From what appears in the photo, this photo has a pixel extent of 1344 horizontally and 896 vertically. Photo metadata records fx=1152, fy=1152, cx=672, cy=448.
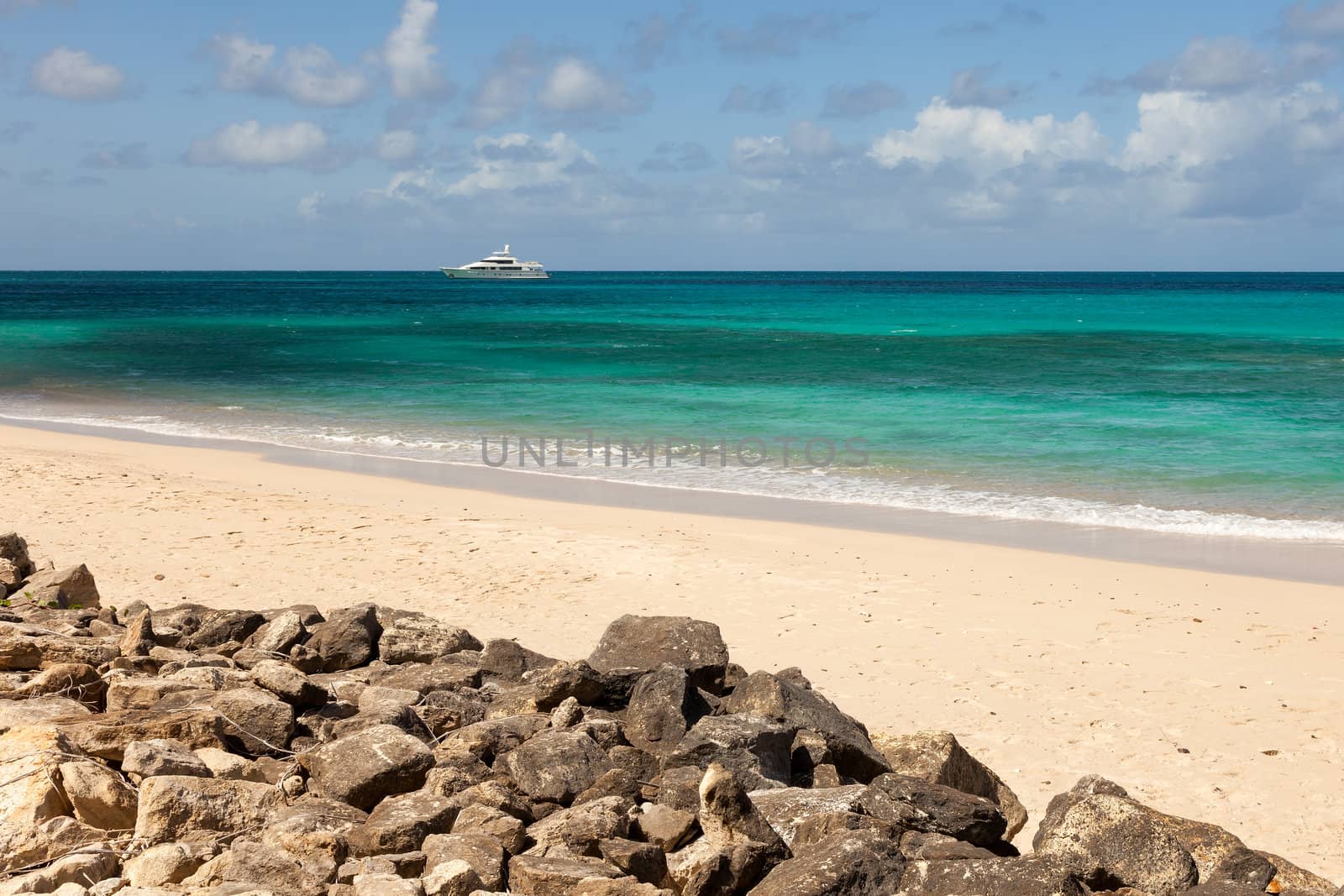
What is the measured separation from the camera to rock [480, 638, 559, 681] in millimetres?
6285

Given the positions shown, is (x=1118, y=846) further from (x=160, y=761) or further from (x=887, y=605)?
(x=887, y=605)

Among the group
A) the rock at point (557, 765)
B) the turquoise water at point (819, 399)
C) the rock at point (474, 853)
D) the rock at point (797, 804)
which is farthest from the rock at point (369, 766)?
the turquoise water at point (819, 399)

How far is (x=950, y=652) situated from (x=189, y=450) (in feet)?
45.3

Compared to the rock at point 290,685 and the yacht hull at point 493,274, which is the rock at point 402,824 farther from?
the yacht hull at point 493,274

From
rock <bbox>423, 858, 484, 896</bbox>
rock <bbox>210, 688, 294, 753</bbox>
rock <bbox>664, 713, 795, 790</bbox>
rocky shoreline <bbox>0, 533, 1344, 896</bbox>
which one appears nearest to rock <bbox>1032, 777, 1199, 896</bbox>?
rocky shoreline <bbox>0, 533, 1344, 896</bbox>

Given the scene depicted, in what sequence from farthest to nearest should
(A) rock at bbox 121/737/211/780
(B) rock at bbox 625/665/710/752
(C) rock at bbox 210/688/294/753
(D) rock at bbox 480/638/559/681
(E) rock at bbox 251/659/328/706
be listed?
(D) rock at bbox 480/638/559/681 < (E) rock at bbox 251/659/328/706 < (B) rock at bbox 625/665/710/752 < (C) rock at bbox 210/688/294/753 < (A) rock at bbox 121/737/211/780

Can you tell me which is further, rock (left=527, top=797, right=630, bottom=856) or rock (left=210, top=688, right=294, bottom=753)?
rock (left=210, top=688, right=294, bottom=753)

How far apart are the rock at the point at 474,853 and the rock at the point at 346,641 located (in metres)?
2.48

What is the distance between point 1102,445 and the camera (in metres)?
18.7

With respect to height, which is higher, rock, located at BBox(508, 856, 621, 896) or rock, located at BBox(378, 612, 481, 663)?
rock, located at BBox(378, 612, 481, 663)

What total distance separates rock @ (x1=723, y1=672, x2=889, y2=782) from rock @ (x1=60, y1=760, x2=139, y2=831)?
8.78 feet

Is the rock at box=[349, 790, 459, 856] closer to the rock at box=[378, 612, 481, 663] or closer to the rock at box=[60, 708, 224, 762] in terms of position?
the rock at box=[60, 708, 224, 762]

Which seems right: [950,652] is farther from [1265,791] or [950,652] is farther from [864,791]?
[864,791]

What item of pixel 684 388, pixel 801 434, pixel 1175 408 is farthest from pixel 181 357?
pixel 1175 408
